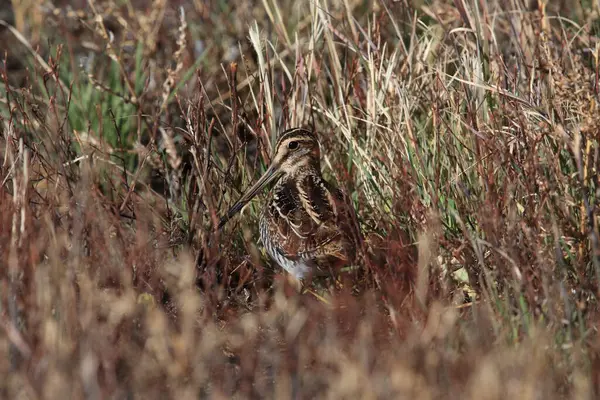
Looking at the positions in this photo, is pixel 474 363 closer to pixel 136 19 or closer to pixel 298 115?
pixel 298 115

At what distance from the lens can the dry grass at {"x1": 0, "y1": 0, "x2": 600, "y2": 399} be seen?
3.12 metres

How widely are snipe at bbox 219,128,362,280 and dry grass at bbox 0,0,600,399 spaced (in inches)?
4.1

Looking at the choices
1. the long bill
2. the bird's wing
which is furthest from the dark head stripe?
the bird's wing

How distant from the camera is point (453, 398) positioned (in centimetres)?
289

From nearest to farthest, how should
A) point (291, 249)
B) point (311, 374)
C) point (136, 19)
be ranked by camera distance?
point (311, 374) < point (291, 249) < point (136, 19)

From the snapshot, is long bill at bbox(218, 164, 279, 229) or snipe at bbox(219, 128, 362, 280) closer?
snipe at bbox(219, 128, 362, 280)

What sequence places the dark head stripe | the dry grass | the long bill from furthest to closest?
the dark head stripe, the long bill, the dry grass

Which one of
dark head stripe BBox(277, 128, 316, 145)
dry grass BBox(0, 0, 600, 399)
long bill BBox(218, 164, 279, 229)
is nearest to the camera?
dry grass BBox(0, 0, 600, 399)

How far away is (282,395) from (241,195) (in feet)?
6.43

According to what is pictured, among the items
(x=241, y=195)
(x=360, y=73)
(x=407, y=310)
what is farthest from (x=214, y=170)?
(x=407, y=310)

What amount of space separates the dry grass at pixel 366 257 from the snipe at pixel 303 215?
0.34ft

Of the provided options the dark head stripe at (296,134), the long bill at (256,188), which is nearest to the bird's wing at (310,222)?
the long bill at (256,188)

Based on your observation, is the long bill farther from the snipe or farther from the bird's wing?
the bird's wing

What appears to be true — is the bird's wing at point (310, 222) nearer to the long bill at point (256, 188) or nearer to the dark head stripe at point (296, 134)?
the long bill at point (256, 188)
